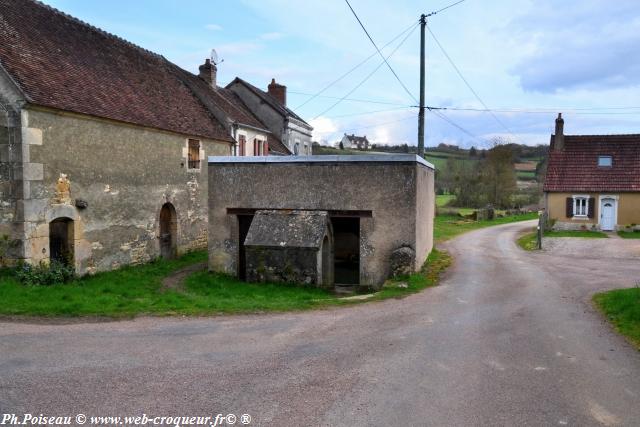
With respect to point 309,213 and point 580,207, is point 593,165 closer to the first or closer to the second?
point 580,207

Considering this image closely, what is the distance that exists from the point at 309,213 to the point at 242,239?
237 centimetres

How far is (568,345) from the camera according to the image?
25.5 ft

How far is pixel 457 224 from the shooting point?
117 feet

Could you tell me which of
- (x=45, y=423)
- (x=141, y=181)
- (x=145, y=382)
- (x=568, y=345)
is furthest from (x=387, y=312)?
(x=141, y=181)

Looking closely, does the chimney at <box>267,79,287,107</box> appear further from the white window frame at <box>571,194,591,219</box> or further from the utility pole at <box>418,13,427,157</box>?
the white window frame at <box>571,194,591,219</box>

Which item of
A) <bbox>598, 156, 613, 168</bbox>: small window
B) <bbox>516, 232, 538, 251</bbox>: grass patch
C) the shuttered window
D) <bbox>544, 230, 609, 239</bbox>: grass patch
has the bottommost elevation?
<bbox>516, 232, 538, 251</bbox>: grass patch

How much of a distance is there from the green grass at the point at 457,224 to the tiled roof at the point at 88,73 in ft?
45.0

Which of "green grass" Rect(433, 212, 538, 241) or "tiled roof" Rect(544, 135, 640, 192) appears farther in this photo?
"tiled roof" Rect(544, 135, 640, 192)

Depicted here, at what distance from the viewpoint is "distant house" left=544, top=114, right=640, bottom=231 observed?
93.3 feet

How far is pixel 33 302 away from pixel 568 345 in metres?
9.63

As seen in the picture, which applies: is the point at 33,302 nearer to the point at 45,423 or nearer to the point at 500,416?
the point at 45,423

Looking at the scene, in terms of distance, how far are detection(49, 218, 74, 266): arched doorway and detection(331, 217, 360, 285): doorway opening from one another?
7598 millimetres

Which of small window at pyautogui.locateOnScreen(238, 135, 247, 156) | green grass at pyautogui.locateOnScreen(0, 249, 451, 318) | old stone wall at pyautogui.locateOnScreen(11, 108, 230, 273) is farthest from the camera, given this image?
small window at pyautogui.locateOnScreen(238, 135, 247, 156)

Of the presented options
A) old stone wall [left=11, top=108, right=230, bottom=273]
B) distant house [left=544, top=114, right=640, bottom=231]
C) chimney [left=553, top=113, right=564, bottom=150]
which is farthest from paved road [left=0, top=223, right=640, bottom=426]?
chimney [left=553, top=113, right=564, bottom=150]
